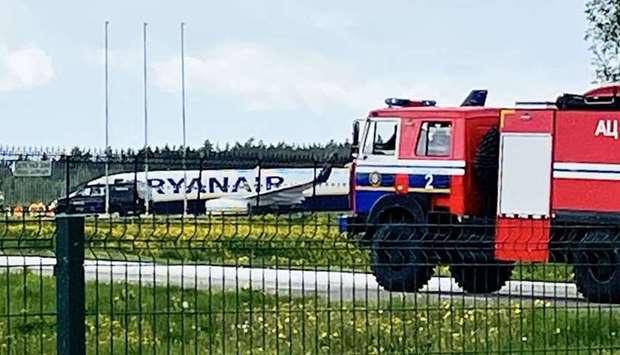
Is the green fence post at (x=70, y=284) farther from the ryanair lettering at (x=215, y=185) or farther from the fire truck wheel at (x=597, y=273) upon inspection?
the ryanair lettering at (x=215, y=185)

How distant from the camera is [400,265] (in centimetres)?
1139

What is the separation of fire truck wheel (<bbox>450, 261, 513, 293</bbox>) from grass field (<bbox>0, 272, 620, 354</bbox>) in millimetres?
316

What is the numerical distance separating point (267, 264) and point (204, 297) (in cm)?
148

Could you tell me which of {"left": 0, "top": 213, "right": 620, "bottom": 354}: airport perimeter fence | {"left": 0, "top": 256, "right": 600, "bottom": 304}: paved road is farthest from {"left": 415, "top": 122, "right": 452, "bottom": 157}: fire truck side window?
{"left": 0, "top": 213, "right": 620, "bottom": 354}: airport perimeter fence

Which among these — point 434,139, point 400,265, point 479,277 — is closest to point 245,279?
point 400,265

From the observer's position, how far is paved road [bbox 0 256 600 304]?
382 inches

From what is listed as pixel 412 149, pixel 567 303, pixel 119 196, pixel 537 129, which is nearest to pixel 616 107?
pixel 537 129

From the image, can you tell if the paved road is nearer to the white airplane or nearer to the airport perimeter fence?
the airport perimeter fence

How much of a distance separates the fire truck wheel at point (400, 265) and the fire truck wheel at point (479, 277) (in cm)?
29

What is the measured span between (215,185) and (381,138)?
3561 centimetres

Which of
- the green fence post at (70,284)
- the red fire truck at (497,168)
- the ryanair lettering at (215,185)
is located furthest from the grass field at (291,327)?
the ryanair lettering at (215,185)

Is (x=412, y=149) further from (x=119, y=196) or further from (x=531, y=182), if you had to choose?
(x=119, y=196)

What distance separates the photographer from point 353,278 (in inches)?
480

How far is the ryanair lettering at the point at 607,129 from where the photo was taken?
2034 cm
